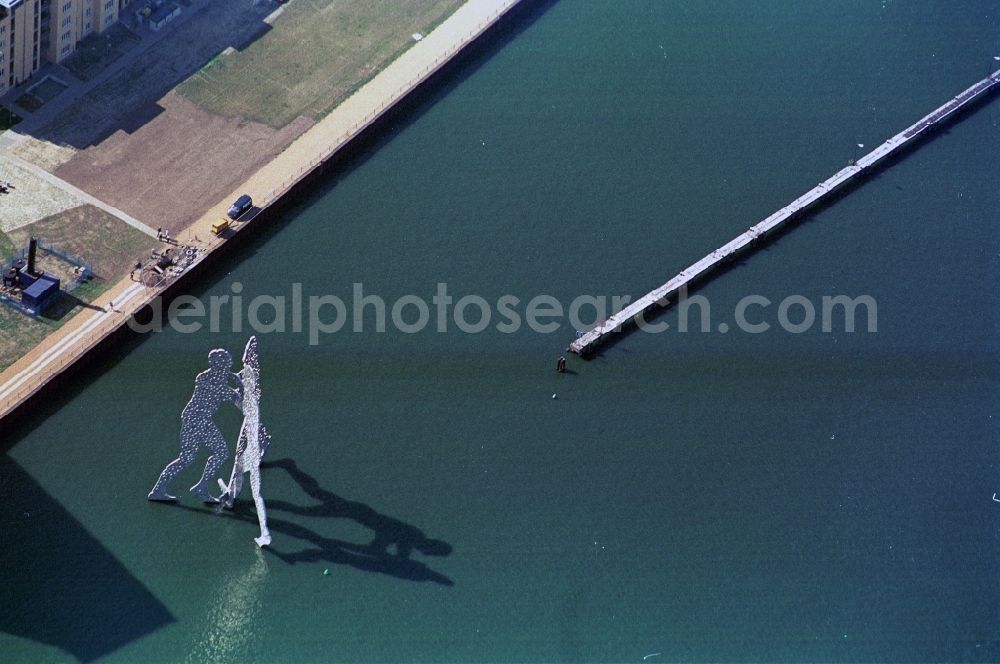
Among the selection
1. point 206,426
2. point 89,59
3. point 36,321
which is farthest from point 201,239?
point 206,426

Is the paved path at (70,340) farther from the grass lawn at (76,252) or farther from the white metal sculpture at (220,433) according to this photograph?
the white metal sculpture at (220,433)

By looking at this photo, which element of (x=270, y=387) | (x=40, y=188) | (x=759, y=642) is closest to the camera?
(x=759, y=642)

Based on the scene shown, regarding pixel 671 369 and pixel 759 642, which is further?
pixel 671 369

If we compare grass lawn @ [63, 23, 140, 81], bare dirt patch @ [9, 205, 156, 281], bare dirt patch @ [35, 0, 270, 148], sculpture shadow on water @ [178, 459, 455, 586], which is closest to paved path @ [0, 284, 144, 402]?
bare dirt patch @ [9, 205, 156, 281]

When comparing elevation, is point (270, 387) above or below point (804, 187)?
below

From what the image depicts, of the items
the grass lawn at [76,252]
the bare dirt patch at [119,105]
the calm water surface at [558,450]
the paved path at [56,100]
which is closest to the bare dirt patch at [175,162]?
the bare dirt patch at [119,105]

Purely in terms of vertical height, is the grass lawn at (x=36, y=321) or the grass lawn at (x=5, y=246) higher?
the grass lawn at (x=5, y=246)

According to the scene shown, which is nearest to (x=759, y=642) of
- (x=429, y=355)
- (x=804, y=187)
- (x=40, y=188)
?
(x=429, y=355)

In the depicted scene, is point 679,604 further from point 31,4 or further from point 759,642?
point 31,4
